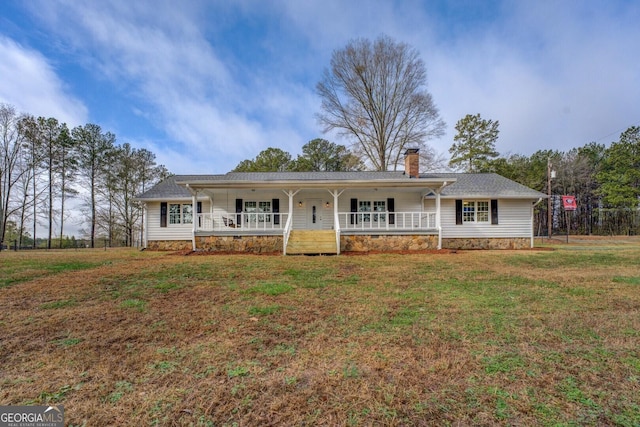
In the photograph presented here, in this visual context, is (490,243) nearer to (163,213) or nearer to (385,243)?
(385,243)

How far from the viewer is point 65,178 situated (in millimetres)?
22359

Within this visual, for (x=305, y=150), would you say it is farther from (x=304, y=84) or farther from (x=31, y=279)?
(x=31, y=279)

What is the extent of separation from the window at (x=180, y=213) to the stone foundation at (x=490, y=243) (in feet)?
43.8

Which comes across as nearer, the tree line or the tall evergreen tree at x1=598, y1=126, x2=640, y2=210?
the tree line

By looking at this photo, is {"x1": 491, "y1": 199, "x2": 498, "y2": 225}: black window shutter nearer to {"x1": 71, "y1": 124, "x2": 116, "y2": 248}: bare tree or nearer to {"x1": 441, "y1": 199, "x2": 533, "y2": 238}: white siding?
{"x1": 441, "y1": 199, "x2": 533, "y2": 238}: white siding

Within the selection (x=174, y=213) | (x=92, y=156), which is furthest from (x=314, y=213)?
(x=92, y=156)

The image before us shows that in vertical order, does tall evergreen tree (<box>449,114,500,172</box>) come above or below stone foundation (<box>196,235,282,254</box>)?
above

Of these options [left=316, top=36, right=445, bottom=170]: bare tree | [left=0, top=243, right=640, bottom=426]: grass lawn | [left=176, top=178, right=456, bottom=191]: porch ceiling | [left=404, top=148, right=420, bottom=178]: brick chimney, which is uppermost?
[left=316, top=36, right=445, bottom=170]: bare tree

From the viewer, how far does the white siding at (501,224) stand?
14.2 meters

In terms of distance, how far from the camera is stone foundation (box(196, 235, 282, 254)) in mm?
12000

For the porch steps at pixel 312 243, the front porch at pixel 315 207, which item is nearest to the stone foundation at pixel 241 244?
the porch steps at pixel 312 243

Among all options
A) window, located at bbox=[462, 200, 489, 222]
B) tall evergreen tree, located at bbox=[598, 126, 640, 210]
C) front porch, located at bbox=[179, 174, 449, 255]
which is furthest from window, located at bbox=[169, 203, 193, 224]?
tall evergreen tree, located at bbox=[598, 126, 640, 210]

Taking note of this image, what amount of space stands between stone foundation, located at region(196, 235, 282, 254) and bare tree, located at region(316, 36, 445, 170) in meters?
14.2

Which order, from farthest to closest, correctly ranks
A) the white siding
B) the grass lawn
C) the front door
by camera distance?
the front door
the white siding
the grass lawn
